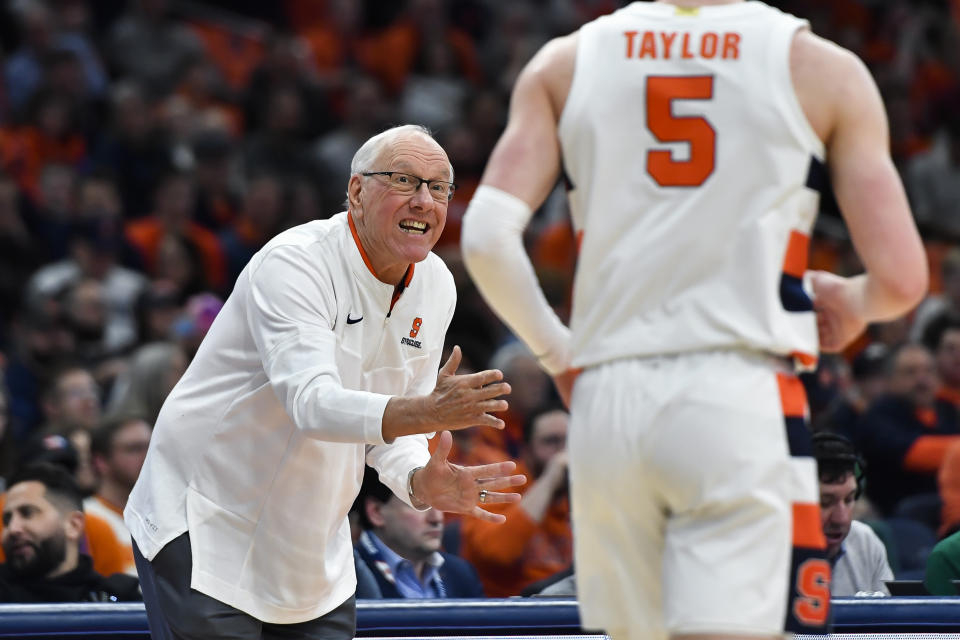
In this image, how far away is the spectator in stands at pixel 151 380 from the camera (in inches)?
307

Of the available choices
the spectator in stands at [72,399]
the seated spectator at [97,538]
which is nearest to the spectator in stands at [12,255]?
the spectator in stands at [72,399]

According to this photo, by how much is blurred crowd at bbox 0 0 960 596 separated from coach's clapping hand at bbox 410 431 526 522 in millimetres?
2714

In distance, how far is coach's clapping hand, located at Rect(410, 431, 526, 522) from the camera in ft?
11.7

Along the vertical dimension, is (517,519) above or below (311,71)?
below

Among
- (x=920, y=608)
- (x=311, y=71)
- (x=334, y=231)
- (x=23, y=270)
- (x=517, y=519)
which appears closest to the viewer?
(x=334, y=231)

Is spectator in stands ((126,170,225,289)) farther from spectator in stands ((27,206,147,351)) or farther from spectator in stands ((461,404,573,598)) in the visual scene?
spectator in stands ((461,404,573,598))

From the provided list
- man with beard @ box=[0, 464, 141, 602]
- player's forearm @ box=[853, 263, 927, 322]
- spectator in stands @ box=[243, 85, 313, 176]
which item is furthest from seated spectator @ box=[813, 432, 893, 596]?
spectator in stands @ box=[243, 85, 313, 176]

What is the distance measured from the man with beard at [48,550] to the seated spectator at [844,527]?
2.49 meters

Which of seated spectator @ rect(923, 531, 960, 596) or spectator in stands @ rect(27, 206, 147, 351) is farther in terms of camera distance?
spectator in stands @ rect(27, 206, 147, 351)

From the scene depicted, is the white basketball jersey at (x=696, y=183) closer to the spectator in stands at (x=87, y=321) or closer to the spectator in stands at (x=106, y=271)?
the spectator in stands at (x=87, y=321)

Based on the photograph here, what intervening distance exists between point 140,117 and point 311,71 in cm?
198

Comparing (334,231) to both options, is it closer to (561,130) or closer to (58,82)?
(561,130)

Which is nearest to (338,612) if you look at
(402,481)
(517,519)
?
(402,481)

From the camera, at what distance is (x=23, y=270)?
984cm
